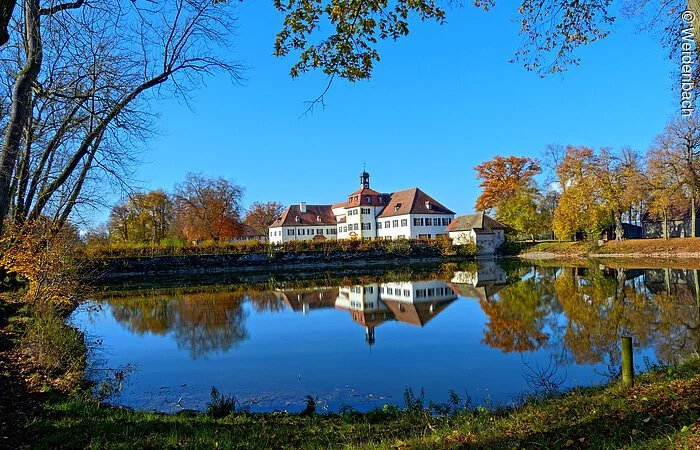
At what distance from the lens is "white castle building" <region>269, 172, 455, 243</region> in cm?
5669

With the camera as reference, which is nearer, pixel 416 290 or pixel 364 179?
pixel 416 290

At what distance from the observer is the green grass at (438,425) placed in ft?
12.6

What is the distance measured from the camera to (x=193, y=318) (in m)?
14.8

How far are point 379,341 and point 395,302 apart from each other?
6.97 meters

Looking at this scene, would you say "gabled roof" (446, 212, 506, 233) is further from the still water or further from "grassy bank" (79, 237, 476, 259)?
the still water

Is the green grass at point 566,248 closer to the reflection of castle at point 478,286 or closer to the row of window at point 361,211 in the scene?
the reflection of castle at point 478,286

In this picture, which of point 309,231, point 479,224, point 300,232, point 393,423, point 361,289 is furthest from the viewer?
point 309,231

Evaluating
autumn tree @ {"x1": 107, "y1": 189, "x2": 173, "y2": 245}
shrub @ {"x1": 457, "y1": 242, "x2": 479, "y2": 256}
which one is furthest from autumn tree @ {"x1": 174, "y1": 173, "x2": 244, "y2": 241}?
shrub @ {"x1": 457, "y1": 242, "x2": 479, "y2": 256}

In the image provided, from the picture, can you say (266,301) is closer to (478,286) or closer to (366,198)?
(478,286)

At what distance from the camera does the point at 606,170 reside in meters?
41.0

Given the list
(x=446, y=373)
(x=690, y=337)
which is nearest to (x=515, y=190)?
(x=690, y=337)

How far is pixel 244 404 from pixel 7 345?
481 cm

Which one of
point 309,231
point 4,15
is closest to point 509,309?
point 4,15

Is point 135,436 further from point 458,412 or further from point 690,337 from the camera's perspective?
point 690,337
